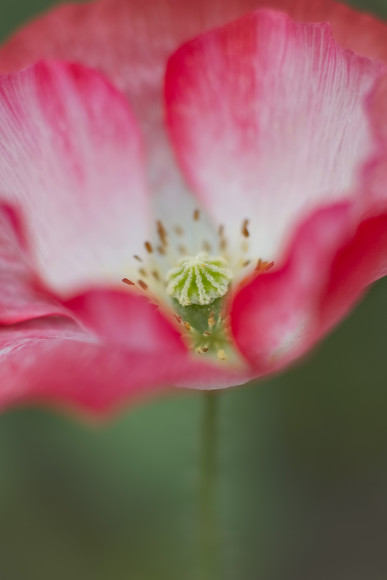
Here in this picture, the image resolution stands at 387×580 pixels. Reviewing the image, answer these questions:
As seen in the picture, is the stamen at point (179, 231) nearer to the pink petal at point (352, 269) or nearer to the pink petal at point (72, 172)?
the pink petal at point (72, 172)

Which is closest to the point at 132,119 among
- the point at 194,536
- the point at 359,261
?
the point at 359,261

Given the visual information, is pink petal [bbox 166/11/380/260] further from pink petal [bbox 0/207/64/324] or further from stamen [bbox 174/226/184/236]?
pink petal [bbox 0/207/64/324]

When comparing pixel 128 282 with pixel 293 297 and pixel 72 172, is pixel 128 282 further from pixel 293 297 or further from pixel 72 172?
pixel 293 297

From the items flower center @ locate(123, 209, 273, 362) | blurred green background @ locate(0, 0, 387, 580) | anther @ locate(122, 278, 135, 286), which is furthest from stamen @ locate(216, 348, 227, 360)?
blurred green background @ locate(0, 0, 387, 580)

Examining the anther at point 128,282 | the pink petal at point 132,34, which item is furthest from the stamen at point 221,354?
the pink petal at point 132,34

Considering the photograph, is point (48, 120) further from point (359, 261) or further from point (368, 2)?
point (368, 2)

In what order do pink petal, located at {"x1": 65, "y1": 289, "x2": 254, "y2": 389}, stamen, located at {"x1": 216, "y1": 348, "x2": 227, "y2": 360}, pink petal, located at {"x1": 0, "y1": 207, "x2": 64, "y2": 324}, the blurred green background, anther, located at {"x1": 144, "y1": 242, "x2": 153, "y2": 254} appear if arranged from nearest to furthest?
1. pink petal, located at {"x1": 65, "y1": 289, "x2": 254, "y2": 389}
2. pink petal, located at {"x1": 0, "y1": 207, "x2": 64, "y2": 324}
3. stamen, located at {"x1": 216, "y1": 348, "x2": 227, "y2": 360}
4. anther, located at {"x1": 144, "y1": 242, "x2": 153, "y2": 254}
5. the blurred green background
